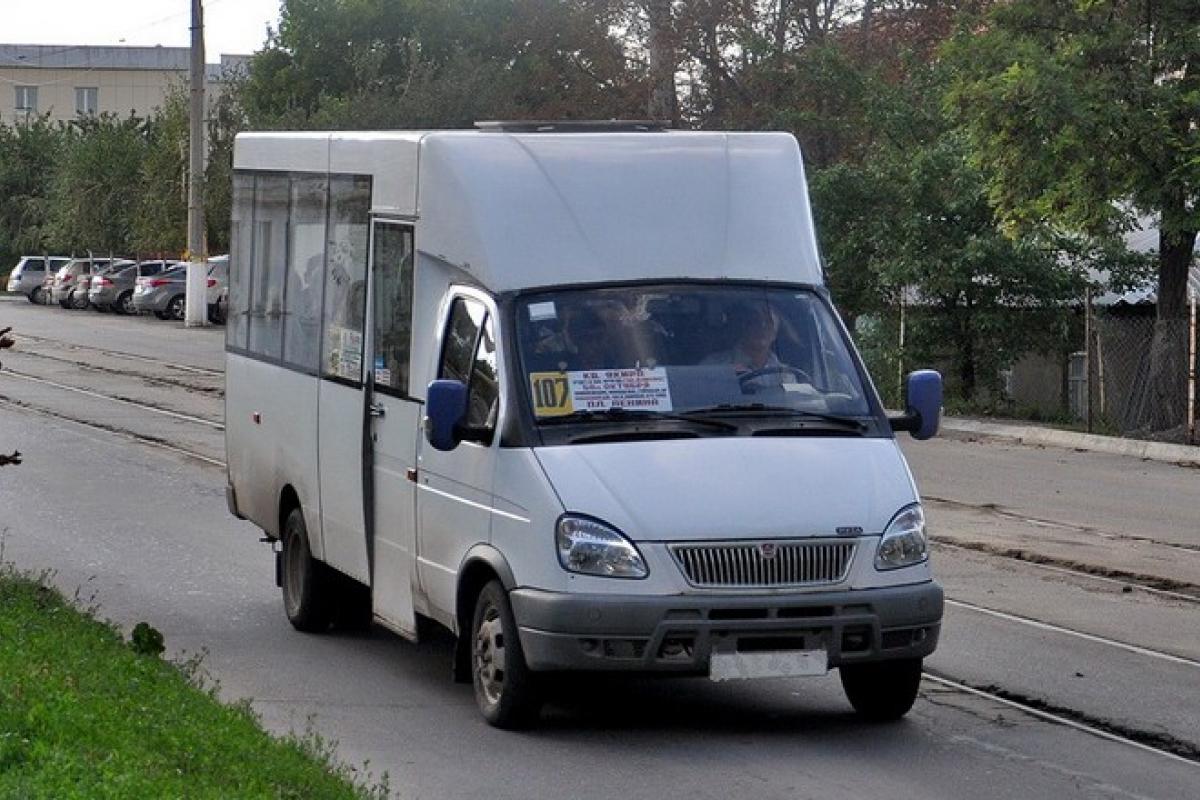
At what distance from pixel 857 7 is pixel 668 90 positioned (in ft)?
A: 18.5

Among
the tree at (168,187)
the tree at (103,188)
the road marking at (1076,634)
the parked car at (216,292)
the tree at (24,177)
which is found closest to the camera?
the road marking at (1076,634)

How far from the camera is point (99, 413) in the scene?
27156mm

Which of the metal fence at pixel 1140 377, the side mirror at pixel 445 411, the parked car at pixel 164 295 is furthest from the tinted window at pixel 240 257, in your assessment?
the parked car at pixel 164 295

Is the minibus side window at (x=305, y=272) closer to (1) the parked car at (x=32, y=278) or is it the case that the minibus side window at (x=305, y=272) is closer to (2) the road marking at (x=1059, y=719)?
(2) the road marking at (x=1059, y=719)

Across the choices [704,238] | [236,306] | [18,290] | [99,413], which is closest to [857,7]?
[99,413]

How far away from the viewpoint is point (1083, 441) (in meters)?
25.2

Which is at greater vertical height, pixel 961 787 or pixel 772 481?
pixel 772 481

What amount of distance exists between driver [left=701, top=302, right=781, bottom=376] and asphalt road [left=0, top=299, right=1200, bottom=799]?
4.87 ft

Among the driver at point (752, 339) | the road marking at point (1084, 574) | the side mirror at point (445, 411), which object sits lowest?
the road marking at point (1084, 574)

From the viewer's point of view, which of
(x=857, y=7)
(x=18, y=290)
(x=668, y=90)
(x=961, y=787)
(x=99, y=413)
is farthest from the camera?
(x=18, y=290)

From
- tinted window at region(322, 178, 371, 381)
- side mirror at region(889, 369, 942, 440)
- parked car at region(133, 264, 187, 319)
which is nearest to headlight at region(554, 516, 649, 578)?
side mirror at region(889, 369, 942, 440)

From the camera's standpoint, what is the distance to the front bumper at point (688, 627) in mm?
8609

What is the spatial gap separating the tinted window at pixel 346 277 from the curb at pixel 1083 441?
13.9m

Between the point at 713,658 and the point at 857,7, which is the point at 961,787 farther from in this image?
the point at 857,7
